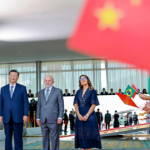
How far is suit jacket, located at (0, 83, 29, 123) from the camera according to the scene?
10.9ft

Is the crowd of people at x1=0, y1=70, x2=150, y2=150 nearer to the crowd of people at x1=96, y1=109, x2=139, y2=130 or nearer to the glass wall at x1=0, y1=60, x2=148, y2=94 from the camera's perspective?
the crowd of people at x1=96, y1=109, x2=139, y2=130

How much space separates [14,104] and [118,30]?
3217mm

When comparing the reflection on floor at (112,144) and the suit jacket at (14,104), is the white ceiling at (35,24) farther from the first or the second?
the reflection on floor at (112,144)

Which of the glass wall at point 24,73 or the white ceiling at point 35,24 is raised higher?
the white ceiling at point 35,24

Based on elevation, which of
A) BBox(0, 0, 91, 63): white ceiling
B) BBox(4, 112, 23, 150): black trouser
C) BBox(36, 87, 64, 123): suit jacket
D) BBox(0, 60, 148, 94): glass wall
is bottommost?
BBox(4, 112, 23, 150): black trouser

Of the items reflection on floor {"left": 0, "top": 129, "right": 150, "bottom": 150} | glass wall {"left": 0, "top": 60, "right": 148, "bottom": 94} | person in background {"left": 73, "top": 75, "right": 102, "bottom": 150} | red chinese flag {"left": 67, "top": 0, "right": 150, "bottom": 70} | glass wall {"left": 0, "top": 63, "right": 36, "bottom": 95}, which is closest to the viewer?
red chinese flag {"left": 67, "top": 0, "right": 150, "bottom": 70}

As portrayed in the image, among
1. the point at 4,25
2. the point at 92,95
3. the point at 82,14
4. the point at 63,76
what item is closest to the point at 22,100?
the point at 92,95

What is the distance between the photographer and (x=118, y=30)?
245 millimetres

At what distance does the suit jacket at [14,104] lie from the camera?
3309 millimetres

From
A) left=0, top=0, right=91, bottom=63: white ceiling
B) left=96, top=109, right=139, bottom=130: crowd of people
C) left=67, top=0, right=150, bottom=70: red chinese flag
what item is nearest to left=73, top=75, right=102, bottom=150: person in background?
left=0, top=0, right=91, bottom=63: white ceiling

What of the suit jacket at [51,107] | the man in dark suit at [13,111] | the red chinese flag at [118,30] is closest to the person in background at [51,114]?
the suit jacket at [51,107]

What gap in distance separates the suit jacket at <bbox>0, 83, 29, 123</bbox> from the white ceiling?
5.15 ft

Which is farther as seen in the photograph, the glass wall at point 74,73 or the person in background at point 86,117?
the glass wall at point 74,73

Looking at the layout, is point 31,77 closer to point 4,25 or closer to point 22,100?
point 4,25
